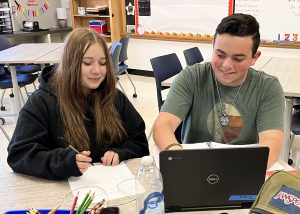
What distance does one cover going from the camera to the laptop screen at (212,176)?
0.87 metres

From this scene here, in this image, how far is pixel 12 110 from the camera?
402cm

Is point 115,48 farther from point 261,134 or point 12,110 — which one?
point 261,134

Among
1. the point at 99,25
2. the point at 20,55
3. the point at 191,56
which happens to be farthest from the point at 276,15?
the point at 20,55

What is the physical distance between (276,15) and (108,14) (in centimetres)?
247

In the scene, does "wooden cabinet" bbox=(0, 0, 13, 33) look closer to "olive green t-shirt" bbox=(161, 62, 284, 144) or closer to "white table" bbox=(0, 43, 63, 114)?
"white table" bbox=(0, 43, 63, 114)

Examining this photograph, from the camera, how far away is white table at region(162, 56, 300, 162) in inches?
84.9

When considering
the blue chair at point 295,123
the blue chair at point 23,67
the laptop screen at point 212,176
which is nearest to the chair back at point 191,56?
the blue chair at point 295,123

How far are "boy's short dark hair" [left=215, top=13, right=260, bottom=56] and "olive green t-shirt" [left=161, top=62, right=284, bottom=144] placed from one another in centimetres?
19

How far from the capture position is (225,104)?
4.77 ft

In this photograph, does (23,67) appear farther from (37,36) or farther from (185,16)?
(185,16)

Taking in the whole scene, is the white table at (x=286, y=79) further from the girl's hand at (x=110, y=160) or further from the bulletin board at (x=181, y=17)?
the bulletin board at (x=181, y=17)

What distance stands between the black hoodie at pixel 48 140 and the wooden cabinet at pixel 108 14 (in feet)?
12.2

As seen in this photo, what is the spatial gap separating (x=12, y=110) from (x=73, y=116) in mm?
2972

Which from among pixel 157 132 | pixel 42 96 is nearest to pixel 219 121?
pixel 157 132
